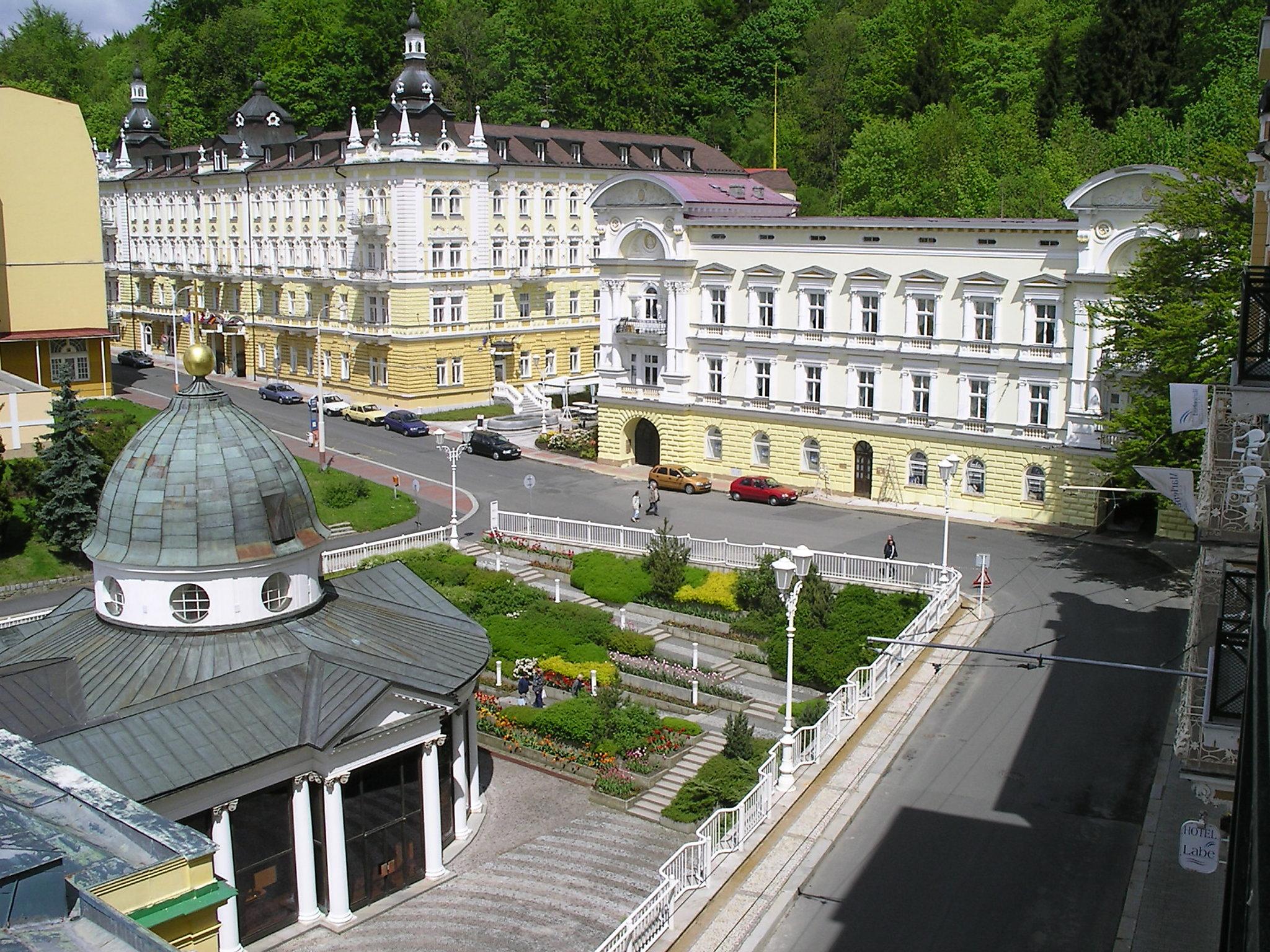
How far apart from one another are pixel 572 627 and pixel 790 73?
73.1 meters

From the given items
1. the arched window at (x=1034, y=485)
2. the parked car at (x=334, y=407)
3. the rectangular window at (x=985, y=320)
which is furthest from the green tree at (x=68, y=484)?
the arched window at (x=1034, y=485)

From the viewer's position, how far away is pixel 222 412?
82.2 ft

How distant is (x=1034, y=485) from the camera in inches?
1839

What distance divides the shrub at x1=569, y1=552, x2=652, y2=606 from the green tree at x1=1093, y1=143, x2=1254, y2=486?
14.5 meters

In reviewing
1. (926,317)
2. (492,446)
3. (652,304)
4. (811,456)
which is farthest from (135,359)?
(926,317)

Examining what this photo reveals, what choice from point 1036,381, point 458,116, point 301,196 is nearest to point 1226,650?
point 1036,381

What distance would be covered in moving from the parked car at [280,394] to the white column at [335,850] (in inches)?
1951

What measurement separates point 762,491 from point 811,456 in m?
3.33

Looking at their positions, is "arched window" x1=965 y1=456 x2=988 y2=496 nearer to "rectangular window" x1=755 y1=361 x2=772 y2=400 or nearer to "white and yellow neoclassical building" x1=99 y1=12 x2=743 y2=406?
"rectangular window" x1=755 y1=361 x2=772 y2=400

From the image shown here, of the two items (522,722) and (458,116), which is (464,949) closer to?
(522,722)

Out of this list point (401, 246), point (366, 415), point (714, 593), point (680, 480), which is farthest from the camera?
point (401, 246)

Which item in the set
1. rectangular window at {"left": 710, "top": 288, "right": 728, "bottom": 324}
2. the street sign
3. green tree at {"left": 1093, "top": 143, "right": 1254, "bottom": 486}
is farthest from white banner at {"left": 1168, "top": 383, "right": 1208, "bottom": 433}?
rectangular window at {"left": 710, "top": 288, "right": 728, "bottom": 324}

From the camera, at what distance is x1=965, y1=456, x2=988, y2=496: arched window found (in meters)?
47.9

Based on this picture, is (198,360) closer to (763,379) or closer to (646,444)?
(763,379)
